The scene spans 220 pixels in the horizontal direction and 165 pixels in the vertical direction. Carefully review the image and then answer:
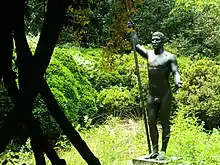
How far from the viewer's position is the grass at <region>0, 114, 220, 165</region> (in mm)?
4027

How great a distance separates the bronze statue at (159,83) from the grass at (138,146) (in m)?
0.21

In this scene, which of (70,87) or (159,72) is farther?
(70,87)

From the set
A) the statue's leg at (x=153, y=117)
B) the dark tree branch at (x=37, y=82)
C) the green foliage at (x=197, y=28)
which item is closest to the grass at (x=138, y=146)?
the statue's leg at (x=153, y=117)

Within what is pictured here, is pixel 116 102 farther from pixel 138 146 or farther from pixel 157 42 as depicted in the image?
pixel 157 42

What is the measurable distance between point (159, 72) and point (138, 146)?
1642 millimetres

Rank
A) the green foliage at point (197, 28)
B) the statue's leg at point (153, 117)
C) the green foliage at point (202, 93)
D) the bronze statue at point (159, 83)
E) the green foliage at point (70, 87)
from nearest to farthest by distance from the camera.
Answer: the bronze statue at point (159, 83) < the statue's leg at point (153, 117) < the green foliage at point (70, 87) < the green foliage at point (202, 93) < the green foliage at point (197, 28)

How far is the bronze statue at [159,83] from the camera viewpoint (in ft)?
15.6

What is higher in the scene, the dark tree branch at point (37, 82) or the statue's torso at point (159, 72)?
the statue's torso at point (159, 72)

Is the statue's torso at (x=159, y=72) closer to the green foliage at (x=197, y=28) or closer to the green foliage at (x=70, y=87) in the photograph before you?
the green foliage at (x=70, y=87)

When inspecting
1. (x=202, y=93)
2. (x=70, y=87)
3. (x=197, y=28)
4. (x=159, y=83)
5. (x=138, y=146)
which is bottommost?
(x=138, y=146)

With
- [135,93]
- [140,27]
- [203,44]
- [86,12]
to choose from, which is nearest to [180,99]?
[135,93]

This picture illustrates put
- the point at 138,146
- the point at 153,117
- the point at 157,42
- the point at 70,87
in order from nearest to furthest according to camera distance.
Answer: the point at 157,42 → the point at 153,117 → the point at 138,146 → the point at 70,87

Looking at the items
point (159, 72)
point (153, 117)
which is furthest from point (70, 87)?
point (159, 72)

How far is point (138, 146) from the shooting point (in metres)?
6.13
